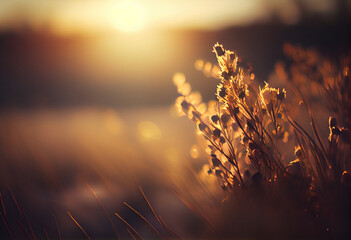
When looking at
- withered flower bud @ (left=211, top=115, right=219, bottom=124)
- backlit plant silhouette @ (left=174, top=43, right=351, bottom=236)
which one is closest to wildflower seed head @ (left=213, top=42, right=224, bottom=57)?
backlit plant silhouette @ (left=174, top=43, right=351, bottom=236)

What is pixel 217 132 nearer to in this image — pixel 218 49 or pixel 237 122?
pixel 237 122

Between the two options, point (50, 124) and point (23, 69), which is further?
point (23, 69)

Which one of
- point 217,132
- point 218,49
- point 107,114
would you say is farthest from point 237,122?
point 107,114

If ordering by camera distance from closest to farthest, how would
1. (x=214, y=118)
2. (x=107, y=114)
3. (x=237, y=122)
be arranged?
(x=237, y=122), (x=214, y=118), (x=107, y=114)

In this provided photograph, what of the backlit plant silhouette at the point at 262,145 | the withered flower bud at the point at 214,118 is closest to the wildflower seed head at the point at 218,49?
the backlit plant silhouette at the point at 262,145

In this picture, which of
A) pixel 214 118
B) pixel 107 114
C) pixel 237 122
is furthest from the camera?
pixel 107 114

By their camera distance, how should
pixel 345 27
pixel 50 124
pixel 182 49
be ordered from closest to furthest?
pixel 345 27 → pixel 50 124 → pixel 182 49

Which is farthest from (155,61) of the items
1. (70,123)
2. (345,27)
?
(345,27)

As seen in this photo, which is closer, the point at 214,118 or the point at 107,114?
the point at 214,118

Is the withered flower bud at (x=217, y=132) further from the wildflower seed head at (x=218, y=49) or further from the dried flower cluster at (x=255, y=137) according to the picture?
the wildflower seed head at (x=218, y=49)

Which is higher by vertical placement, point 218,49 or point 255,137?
point 218,49

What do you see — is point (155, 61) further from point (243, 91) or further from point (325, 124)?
point (243, 91)
